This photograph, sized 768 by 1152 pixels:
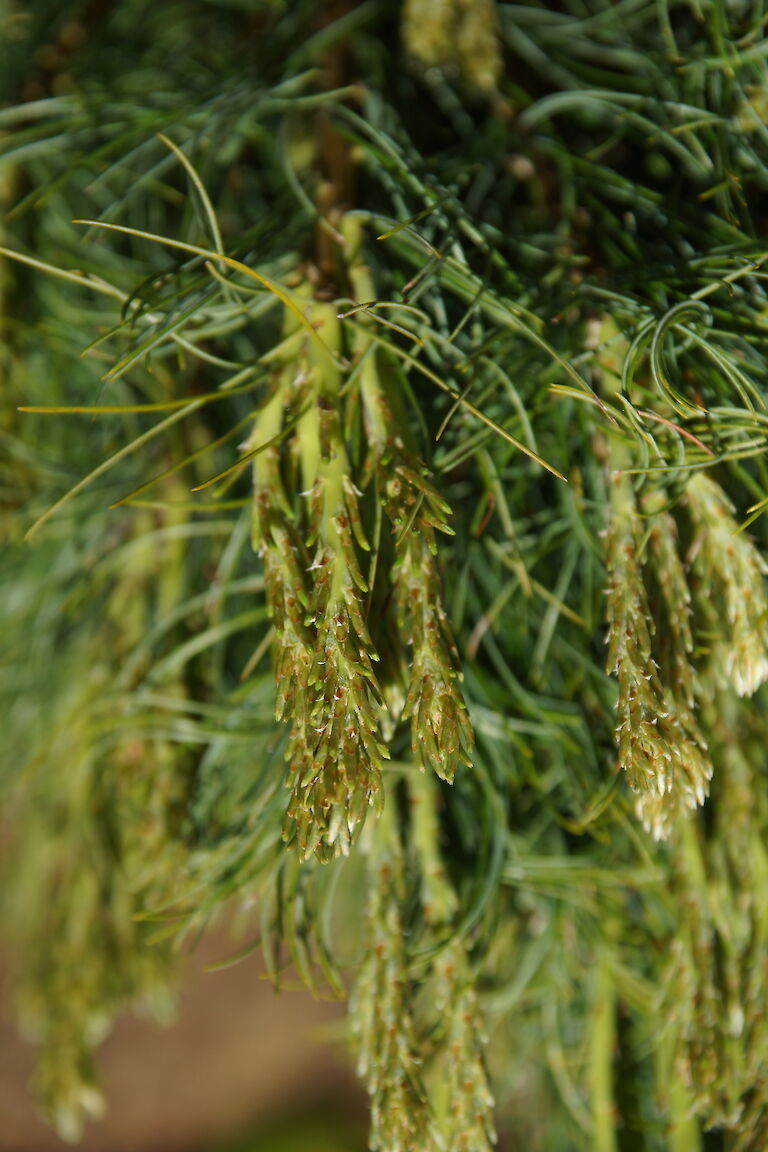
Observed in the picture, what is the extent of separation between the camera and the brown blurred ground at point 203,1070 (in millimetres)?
914

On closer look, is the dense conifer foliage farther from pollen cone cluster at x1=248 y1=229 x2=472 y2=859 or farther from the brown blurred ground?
the brown blurred ground

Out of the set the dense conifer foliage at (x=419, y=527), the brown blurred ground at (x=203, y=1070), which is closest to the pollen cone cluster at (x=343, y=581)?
the dense conifer foliage at (x=419, y=527)

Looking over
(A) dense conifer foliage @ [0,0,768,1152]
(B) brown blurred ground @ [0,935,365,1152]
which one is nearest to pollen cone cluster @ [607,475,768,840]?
(A) dense conifer foliage @ [0,0,768,1152]

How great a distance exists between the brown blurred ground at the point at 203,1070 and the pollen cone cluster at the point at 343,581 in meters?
0.77

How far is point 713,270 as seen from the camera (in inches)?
11.5

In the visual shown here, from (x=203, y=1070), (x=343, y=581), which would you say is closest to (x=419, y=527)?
(x=343, y=581)

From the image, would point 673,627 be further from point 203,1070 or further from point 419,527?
point 203,1070

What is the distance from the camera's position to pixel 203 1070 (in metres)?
0.95

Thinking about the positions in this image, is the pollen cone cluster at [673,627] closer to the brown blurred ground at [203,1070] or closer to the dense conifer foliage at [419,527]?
the dense conifer foliage at [419,527]

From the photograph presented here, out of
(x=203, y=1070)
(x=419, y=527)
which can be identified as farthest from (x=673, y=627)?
(x=203, y=1070)

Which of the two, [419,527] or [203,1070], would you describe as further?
[203,1070]

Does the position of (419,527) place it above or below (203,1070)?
above

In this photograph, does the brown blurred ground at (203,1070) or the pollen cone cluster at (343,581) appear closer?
the pollen cone cluster at (343,581)

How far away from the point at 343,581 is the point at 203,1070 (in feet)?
3.04
